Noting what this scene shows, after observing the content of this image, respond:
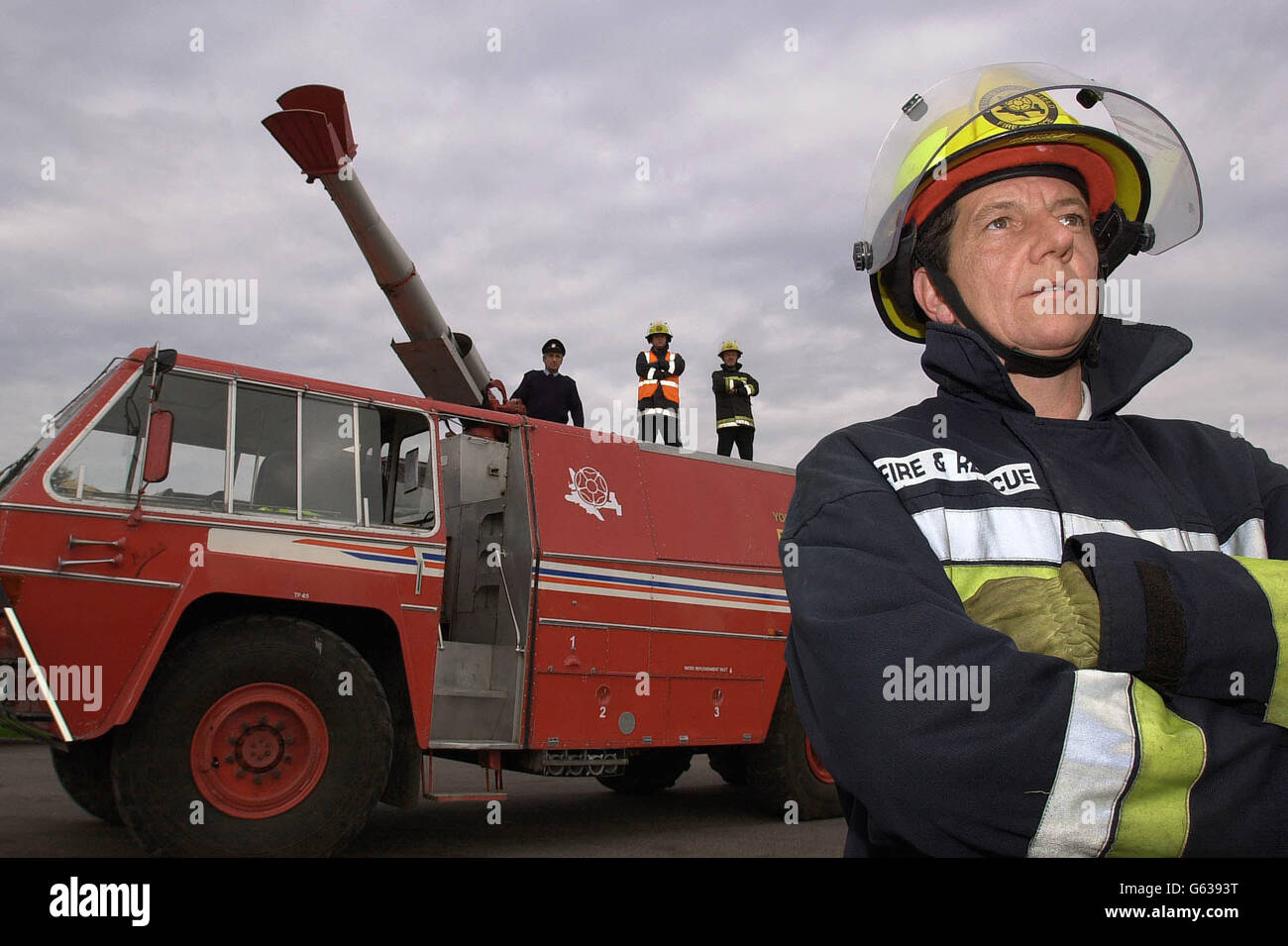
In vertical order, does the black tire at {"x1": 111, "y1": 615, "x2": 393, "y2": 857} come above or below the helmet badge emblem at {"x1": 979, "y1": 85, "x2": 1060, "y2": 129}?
below

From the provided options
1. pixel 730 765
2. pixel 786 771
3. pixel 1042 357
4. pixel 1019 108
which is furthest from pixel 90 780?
pixel 1019 108

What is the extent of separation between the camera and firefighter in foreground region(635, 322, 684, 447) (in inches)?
450

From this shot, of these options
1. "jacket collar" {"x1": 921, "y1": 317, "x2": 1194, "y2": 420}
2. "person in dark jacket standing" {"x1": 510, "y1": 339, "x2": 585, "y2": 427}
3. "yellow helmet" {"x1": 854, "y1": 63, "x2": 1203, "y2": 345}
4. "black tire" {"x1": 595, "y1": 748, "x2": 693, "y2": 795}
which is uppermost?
"person in dark jacket standing" {"x1": 510, "y1": 339, "x2": 585, "y2": 427}

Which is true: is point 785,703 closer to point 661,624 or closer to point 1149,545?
point 661,624

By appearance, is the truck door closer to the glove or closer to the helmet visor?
the helmet visor

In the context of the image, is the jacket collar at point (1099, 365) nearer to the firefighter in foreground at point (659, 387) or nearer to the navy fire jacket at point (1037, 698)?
the navy fire jacket at point (1037, 698)

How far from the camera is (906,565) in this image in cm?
133

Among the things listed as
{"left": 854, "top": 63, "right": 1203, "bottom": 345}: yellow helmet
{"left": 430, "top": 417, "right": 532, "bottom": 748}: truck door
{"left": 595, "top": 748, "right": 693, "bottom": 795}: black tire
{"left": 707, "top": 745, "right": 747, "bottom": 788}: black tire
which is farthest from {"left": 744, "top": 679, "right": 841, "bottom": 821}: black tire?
{"left": 854, "top": 63, "right": 1203, "bottom": 345}: yellow helmet

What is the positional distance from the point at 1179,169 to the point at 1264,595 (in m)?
1.51

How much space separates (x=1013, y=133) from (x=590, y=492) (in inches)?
215

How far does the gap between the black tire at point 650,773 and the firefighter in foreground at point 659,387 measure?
3.95 meters

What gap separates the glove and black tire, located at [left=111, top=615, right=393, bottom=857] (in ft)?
16.1

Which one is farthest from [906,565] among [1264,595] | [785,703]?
[785,703]

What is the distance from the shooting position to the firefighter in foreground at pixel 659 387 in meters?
11.4
